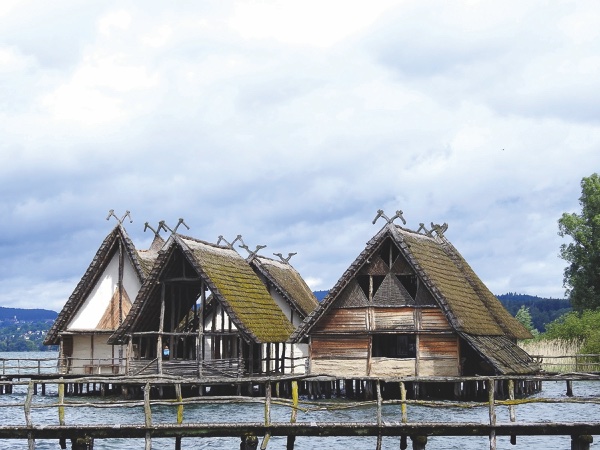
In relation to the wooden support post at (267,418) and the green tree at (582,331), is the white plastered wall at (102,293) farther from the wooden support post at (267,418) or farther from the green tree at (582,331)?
the wooden support post at (267,418)

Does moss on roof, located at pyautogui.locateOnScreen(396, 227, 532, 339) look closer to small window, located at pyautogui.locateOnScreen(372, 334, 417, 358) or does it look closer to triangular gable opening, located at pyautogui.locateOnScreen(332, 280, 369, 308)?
triangular gable opening, located at pyautogui.locateOnScreen(332, 280, 369, 308)

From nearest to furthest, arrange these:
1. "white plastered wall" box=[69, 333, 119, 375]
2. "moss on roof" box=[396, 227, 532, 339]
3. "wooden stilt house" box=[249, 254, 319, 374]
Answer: "moss on roof" box=[396, 227, 532, 339] < "white plastered wall" box=[69, 333, 119, 375] < "wooden stilt house" box=[249, 254, 319, 374]

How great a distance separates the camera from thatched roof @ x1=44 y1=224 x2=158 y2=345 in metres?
44.5

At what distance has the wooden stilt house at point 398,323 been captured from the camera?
37938 mm

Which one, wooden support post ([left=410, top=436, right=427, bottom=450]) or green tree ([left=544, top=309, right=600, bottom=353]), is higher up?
green tree ([left=544, top=309, right=600, bottom=353])

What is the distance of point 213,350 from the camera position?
42.6 meters

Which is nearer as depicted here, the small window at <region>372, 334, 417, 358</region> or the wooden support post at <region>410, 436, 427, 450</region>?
the wooden support post at <region>410, 436, 427, 450</region>

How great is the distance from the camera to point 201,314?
39.0m

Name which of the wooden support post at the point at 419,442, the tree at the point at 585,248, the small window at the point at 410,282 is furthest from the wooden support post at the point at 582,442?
the tree at the point at 585,248

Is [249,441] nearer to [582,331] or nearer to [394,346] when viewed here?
[394,346]

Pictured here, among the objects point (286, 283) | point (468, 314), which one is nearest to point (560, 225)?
point (286, 283)

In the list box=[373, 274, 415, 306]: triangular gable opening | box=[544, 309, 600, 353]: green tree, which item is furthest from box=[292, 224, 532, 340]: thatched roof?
box=[544, 309, 600, 353]: green tree

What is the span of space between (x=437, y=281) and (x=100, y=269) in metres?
14.5

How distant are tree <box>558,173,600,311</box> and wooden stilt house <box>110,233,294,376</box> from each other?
99.4 ft
